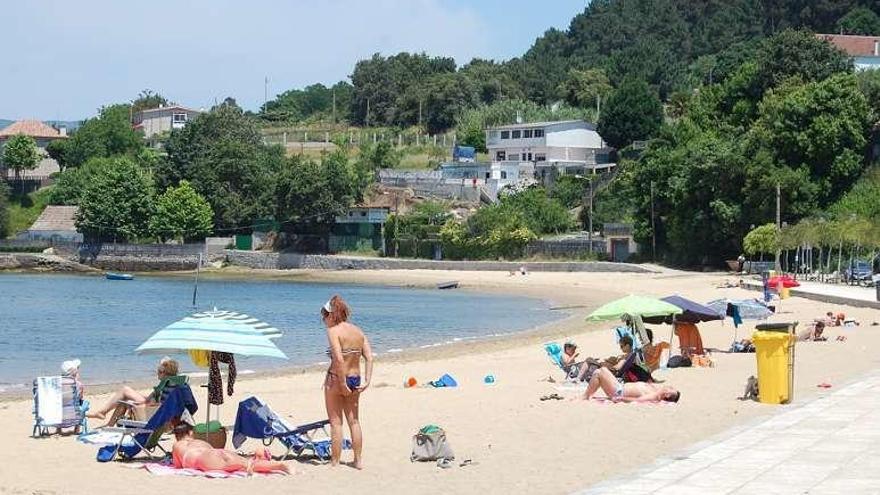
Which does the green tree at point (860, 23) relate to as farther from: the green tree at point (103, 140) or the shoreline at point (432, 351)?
the shoreline at point (432, 351)

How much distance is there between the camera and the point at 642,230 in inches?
2805

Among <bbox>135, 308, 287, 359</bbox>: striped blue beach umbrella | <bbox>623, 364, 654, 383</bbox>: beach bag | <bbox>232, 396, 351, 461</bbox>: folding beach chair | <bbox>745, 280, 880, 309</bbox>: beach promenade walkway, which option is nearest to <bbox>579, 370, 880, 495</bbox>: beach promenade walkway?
<bbox>623, 364, 654, 383</bbox>: beach bag

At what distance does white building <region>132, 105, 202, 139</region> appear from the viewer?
6078 inches

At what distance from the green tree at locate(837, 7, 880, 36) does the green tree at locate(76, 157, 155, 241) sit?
70.3 metres

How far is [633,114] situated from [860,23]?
39.9 meters

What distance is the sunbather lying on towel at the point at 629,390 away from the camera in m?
16.7

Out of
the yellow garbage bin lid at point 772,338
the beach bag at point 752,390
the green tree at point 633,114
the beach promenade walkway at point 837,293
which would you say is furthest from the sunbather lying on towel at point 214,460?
the green tree at point 633,114

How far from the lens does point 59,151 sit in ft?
418

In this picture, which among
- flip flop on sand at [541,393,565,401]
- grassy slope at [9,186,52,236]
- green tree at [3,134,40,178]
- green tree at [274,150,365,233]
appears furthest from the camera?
green tree at [3,134,40,178]

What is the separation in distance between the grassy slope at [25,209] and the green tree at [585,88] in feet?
169

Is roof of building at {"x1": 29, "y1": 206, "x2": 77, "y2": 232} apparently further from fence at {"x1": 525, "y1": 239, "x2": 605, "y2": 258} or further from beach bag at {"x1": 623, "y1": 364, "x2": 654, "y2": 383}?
beach bag at {"x1": 623, "y1": 364, "x2": 654, "y2": 383}

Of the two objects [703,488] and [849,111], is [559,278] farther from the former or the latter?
[703,488]

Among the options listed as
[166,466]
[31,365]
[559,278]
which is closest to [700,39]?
[559,278]

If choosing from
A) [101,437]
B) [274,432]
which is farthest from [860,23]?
[274,432]
